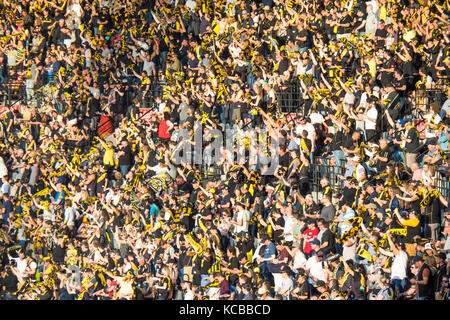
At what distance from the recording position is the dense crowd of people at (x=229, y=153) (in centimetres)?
1560

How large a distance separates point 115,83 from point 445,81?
7.44 meters

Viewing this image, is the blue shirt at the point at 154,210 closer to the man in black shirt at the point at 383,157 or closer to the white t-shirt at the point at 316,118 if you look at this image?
the white t-shirt at the point at 316,118

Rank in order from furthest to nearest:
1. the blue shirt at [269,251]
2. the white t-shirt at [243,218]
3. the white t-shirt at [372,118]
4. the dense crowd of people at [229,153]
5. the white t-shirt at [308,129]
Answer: the white t-shirt at [308,129], the white t-shirt at [243,218], the white t-shirt at [372,118], the blue shirt at [269,251], the dense crowd of people at [229,153]

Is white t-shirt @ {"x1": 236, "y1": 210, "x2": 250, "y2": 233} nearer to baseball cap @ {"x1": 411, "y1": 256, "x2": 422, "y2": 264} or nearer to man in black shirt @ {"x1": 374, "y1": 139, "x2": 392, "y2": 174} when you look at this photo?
man in black shirt @ {"x1": 374, "y1": 139, "x2": 392, "y2": 174}

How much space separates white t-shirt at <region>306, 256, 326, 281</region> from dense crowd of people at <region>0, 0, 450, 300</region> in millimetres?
23

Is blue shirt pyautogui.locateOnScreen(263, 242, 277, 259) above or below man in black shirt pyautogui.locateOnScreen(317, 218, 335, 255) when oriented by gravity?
below

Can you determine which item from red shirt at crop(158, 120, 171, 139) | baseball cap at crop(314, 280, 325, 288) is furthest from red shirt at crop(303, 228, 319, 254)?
red shirt at crop(158, 120, 171, 139)

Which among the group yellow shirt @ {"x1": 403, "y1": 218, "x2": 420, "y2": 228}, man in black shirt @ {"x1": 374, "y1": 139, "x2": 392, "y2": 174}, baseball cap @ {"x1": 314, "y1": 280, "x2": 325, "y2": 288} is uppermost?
man in black shirt @ {"x1": 374, "y1": 139, "x2": 392, "y2": 174}

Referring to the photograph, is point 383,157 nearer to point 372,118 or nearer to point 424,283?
point 372,118

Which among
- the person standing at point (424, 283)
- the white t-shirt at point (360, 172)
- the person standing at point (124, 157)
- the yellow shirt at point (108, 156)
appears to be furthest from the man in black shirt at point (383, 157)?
the yellow shirt at point (108, 156)

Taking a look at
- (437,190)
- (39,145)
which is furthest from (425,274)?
(39,145)

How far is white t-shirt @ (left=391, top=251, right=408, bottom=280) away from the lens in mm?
14625

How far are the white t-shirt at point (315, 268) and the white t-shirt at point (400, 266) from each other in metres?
1.25

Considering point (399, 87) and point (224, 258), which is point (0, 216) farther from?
point (399, 87)
